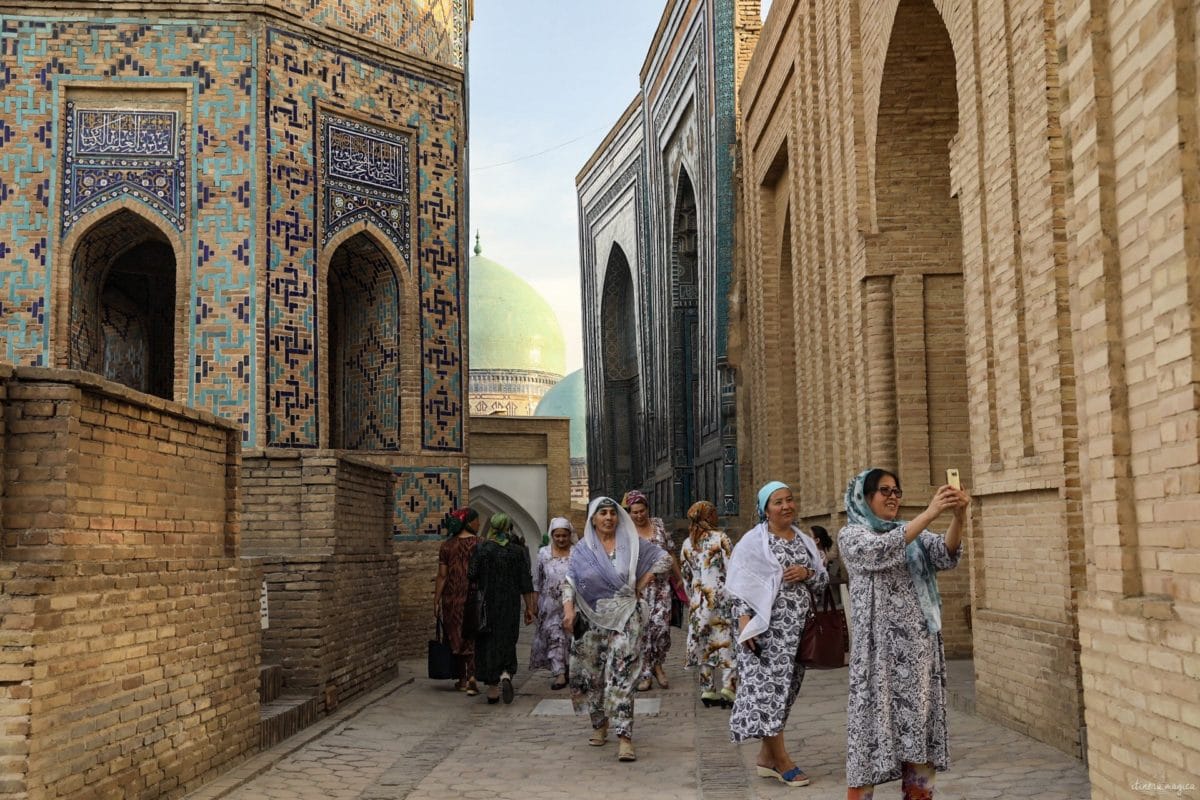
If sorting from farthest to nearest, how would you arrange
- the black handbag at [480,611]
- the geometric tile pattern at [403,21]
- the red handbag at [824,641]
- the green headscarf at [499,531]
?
the geometric tile pattern at [403,21] → the green headscarf at [499,531] → the black handbag at [480,611] → the red handbag at [824,641]

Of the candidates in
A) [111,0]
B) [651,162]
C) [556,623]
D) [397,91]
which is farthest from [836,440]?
[651,162]

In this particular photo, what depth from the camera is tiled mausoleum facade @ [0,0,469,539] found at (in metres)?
12.9

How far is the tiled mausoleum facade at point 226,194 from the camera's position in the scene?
1288 cm

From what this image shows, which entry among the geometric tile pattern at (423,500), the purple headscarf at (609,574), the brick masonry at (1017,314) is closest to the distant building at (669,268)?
the brick masonry at (1017,314)

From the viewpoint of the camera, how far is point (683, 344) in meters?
21.5

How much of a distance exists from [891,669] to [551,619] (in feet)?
19.3

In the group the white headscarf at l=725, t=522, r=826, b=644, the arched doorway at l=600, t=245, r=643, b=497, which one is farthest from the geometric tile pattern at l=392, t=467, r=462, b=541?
the arched doorway at l=600, t=245, r=643, b=497

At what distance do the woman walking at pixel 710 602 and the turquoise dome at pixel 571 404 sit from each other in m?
31.1

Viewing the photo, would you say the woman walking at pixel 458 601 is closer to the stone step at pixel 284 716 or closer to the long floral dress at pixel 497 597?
the long floral dress at pixel 497 597

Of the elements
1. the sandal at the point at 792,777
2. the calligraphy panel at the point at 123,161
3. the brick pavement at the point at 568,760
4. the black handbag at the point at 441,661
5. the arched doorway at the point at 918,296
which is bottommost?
the brick pavement at the point at 568,760

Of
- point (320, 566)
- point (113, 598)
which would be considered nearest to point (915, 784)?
point (113, 598)

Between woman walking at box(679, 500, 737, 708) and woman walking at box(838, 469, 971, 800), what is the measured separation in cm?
364

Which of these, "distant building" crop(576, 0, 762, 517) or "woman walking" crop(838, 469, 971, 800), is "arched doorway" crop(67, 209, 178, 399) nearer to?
"distant building" crop(576, 0, 762, 517)

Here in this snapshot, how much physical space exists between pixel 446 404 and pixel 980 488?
7928 millimetres
